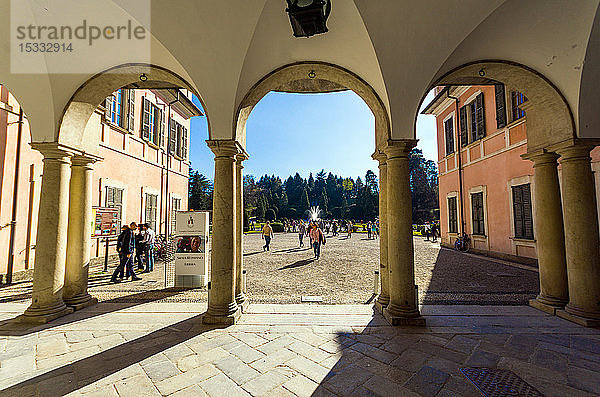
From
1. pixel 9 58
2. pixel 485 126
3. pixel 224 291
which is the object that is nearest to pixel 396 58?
pixel 224 291

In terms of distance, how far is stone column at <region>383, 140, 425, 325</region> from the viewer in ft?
15.0

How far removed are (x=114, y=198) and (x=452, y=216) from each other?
54.3ft

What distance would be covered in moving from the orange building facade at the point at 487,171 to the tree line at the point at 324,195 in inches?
541

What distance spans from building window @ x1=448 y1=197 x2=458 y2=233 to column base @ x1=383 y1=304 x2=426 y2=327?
41.2ft

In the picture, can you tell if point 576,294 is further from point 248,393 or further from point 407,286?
point 248,393

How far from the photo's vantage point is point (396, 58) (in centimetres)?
454

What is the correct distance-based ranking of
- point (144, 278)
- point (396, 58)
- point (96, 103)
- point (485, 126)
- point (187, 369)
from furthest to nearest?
point (485, 126)
point (144, 278)
point (96, 103)
point (396, 58)
point (187, 369)

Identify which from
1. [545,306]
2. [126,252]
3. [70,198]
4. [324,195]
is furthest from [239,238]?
[324,195]

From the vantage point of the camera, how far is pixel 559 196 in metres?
5.18

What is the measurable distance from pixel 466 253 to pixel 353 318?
11185 mm

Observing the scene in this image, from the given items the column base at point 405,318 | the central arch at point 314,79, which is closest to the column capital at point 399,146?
the central arch at point 314,79

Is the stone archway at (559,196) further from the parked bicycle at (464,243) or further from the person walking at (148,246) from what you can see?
the parked bicycle at (464,243)

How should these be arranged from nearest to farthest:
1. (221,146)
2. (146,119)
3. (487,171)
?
(221,146) → (487,171) → (146,119)

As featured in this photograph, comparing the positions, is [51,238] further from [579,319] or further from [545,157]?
[545,157]
